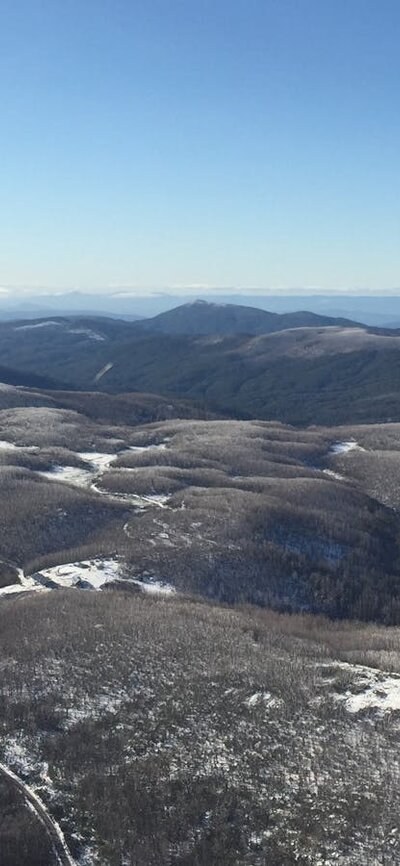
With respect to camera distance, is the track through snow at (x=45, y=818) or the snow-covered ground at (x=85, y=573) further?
the snow-covered ground at (x=85, y=573)

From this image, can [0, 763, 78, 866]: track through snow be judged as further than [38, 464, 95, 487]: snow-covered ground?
No

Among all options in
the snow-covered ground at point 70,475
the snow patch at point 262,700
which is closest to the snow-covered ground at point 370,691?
the snow patch at point 262,700

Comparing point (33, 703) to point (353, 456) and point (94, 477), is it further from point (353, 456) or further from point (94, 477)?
point (353, 456)

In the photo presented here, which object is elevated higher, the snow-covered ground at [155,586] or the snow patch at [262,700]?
the snow patch at [262,700]

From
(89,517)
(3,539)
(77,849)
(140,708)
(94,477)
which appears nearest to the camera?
(77,849)

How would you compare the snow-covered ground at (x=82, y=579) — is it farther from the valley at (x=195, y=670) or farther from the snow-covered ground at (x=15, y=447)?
the snow-covered ground at (x=15, y=447)

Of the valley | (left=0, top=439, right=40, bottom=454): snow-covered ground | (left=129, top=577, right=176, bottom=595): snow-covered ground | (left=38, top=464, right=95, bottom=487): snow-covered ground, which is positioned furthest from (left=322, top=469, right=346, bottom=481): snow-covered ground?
(left=129, top=577, right=176, bottom=595): snow-covered ground

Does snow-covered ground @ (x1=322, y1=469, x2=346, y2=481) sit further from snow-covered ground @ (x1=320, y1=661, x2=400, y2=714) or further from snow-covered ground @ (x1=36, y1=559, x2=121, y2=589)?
snow-covered ground @ (x1=320, y1=661, x2=400, y2=714)

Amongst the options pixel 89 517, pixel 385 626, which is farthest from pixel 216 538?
pixel 385 626

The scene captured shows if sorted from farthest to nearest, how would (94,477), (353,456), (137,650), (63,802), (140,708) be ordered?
(353,456) → (94,477) → (137,650) → (140,708) → (63,802)
